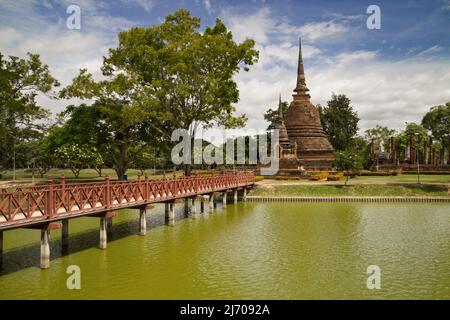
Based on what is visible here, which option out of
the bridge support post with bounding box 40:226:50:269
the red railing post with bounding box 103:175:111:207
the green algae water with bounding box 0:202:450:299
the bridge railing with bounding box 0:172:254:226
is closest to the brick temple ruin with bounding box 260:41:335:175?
the green algae water with bounding box 0:202:450:299

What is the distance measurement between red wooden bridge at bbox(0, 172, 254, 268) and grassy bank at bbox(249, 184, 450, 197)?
17.4 m

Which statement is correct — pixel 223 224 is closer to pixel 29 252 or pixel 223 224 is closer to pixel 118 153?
pixel 29 252

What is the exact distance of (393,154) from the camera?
209ft

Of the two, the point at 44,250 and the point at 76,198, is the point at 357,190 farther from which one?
the point at 44,250

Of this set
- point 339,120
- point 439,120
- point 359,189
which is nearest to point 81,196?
point 359,189

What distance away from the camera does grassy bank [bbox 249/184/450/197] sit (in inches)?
1652

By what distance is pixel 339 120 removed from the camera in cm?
8138

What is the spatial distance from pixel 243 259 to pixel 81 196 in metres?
7.55

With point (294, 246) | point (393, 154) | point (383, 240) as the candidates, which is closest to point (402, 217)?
point (383, 240)

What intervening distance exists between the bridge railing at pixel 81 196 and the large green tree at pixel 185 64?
9453 millimetres

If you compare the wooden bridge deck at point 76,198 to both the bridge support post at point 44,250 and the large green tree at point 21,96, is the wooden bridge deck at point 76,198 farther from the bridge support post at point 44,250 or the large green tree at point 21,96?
the large green tree at point 21,96

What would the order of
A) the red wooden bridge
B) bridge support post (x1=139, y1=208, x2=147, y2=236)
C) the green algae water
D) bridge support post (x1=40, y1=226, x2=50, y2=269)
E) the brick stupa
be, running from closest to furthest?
the green algae water < the red wooden bridge < bridge support post (x1=40, y1=226, x2=50, y2=269) < bridge support post (x1=139, y1=208, x2=147, y2=236) < the brick stupa

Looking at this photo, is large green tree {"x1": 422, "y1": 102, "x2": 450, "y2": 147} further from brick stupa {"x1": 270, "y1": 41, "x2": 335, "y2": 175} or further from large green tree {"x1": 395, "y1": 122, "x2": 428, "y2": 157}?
brick stupa {"x1": 270, "y1": 41, "x2": 335, "y2": 175}

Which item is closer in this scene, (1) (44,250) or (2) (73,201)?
(1) (44,250)
